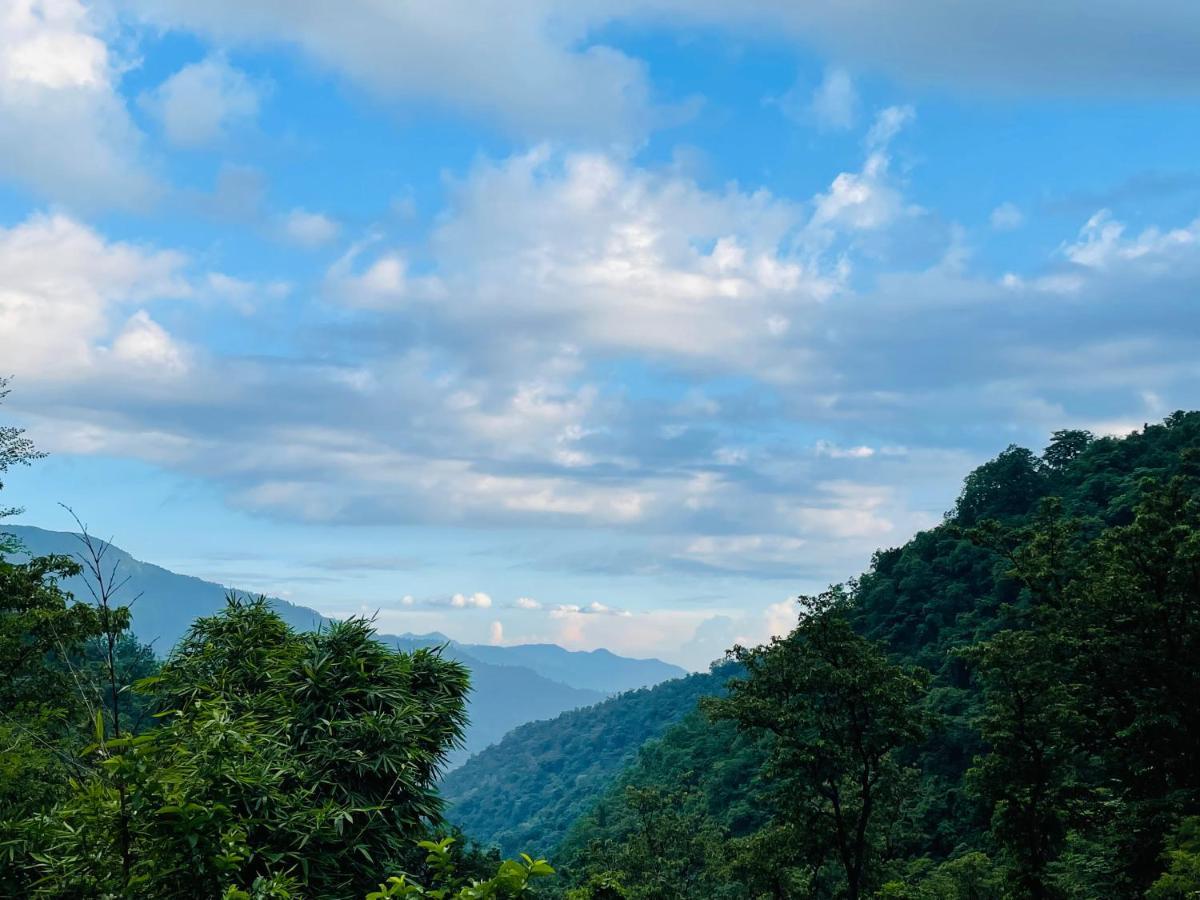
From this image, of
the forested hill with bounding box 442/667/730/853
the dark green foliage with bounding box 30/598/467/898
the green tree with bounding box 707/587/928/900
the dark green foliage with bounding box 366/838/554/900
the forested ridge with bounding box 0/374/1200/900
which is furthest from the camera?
the forested hill with bounding box 442/667/730/853

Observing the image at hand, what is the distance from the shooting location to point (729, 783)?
7288 cm

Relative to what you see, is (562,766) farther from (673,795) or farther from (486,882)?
(486,882)

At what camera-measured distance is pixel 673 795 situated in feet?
172

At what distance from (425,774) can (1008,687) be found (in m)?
16.5

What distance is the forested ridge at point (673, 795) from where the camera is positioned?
28.0 feet

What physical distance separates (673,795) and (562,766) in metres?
120

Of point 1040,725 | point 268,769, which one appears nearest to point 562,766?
point 1040,725

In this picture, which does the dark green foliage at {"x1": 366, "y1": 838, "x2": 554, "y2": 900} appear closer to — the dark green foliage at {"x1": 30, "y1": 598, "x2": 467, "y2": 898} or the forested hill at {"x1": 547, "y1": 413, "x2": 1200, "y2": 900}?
the dark green foliage at {"x1": 30, "y1": 598, "x2": 467, "y2": 898}

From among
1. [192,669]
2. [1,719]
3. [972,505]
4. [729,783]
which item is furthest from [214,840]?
[972,505]

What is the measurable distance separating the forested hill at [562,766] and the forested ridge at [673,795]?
304 feet

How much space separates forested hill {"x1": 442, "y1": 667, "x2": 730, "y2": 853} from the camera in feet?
461

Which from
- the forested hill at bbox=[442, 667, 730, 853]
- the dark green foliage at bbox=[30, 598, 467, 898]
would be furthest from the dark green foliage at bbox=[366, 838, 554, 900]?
the forested hill at bbox=[442, 667, 730, 853]

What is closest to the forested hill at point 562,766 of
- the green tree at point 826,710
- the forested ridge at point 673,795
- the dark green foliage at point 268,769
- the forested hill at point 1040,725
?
the forested ridge at point 673,795

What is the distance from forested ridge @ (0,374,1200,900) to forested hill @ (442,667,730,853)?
304 ft
